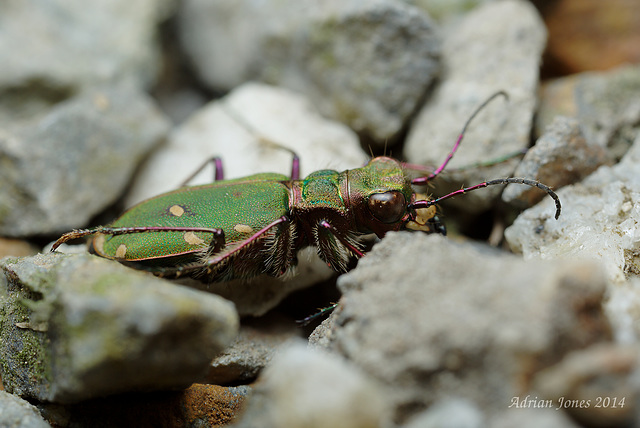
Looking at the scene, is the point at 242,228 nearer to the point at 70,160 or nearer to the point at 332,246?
the point at 332,246

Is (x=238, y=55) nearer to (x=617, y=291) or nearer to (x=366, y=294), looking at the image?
(x=366, y=294)

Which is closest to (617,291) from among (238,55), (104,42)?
(238,55)

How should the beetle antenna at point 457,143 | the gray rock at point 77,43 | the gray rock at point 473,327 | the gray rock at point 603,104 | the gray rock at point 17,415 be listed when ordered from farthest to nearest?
the gray rock at point 77,43 < the gray rock at point 603,104 < the beetle antenna at point 457,143 < the gray rock at point 17,415 < the gray rock at point 473,327

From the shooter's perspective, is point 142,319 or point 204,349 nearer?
point 142,319

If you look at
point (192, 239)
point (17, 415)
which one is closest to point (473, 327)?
point (192, 239)

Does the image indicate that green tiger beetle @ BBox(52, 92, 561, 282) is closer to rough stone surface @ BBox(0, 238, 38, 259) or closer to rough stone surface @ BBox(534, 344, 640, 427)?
rough stone surface @ BBox(0, 238, 38, 259)

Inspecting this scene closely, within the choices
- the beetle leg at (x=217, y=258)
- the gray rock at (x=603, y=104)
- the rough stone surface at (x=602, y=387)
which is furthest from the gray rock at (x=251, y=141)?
the rough stone surface at (x=602, y=387)

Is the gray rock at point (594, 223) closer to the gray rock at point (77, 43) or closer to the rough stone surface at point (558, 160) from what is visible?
the rough stone surface at point (558, 160)

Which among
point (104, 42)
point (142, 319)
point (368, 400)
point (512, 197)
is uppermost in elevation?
point (104, 42)
